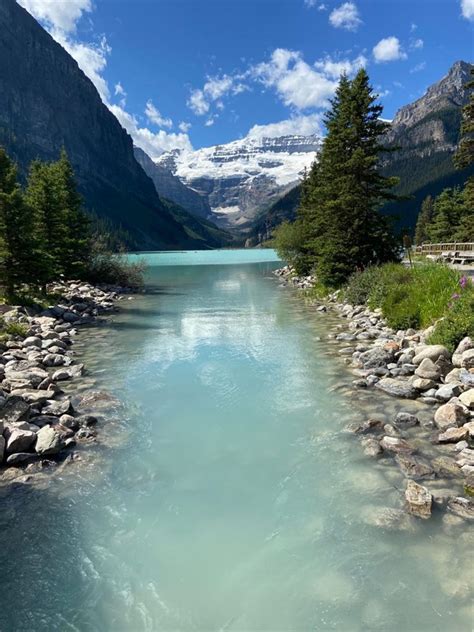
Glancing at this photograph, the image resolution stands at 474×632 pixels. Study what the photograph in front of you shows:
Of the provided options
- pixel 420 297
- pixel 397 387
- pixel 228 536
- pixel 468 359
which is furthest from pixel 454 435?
pixel 420 297

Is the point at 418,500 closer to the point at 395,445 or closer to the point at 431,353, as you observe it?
the point at 395,445

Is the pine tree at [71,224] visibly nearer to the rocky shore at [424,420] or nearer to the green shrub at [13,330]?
the green shrub at [13,330]

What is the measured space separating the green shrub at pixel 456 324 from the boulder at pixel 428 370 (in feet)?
4.48

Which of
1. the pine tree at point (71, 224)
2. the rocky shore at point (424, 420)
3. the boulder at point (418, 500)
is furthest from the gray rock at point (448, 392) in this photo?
the pine tree at point (71, 224)

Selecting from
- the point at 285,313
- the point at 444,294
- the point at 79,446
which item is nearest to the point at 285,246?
the point at 285,313

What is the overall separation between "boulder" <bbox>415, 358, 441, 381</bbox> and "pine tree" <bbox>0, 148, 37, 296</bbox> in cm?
2107

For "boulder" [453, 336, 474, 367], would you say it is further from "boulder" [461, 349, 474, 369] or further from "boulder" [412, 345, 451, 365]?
"boulder" [412, 345, 451, 365]

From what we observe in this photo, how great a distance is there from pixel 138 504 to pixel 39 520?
4.73 feet

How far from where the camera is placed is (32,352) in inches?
591

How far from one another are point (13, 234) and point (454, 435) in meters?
23.4

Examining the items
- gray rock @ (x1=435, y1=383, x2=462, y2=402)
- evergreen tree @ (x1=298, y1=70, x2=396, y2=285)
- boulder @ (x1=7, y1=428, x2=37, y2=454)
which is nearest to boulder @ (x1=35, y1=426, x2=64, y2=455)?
boulder @ (x1=7, y1=428, x2=37, y2=454)

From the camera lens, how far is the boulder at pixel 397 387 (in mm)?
10727

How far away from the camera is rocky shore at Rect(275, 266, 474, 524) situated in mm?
6504

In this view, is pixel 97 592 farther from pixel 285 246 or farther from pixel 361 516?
pixel 285 246
